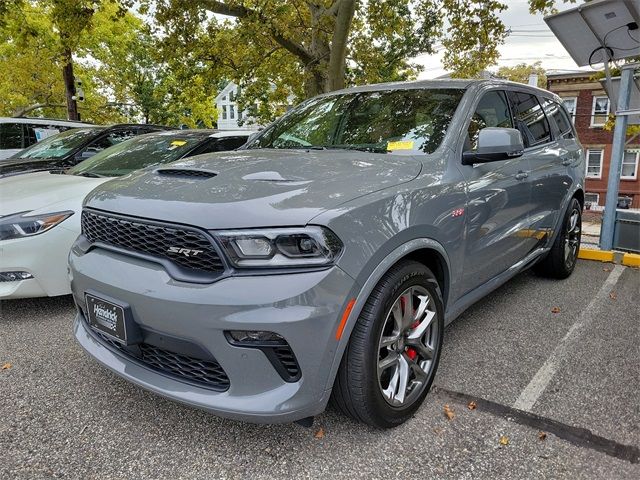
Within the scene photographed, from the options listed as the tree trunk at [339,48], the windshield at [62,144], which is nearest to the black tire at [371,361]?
the windshield at [62,144]

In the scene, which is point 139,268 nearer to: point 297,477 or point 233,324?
point 233,324

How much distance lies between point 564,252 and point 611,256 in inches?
55.0

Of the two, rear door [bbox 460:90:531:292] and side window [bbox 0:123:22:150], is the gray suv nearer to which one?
rear door [bbox 460:90:531:292]

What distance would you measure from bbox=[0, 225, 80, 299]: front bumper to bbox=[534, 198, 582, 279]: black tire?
4254 millimetres

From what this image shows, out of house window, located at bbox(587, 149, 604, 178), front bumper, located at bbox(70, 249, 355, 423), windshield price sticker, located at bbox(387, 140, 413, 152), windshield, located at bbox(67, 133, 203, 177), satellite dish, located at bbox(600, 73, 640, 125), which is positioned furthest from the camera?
house window, located at bbox(587, 149, 604, 178)

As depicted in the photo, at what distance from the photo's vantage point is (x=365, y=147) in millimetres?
2959

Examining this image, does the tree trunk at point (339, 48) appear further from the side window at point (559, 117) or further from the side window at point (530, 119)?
the side window at point (530, 119)

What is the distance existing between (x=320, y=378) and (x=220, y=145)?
3891 mm

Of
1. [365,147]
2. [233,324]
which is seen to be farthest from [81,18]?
[233,324]

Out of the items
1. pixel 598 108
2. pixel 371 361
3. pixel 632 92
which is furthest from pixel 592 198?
pixel 371 361

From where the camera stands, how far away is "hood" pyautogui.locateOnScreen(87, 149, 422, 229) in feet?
6.32

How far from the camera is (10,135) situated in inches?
404

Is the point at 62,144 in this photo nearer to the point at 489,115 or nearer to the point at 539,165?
the point at 489,115

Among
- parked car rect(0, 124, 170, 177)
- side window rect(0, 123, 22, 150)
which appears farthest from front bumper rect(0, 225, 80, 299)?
A: side window rect(0, 123, 22, 150)
